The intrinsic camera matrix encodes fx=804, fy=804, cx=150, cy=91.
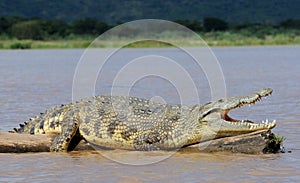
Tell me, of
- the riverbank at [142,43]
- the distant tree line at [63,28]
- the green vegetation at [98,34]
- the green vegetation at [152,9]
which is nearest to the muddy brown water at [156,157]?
the riverbank at [142,43]

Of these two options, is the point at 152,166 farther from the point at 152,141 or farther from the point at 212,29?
the point at 212,29

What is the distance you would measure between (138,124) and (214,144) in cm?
98

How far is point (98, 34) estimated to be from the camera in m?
65.5

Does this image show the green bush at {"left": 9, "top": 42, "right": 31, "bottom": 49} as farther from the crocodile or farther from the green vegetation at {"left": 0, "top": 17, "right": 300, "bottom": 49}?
the crocodile

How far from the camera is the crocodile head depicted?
30.5 feet

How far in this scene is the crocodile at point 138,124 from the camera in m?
9.69

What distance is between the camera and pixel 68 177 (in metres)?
8.56

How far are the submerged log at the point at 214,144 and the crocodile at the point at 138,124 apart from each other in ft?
0.25

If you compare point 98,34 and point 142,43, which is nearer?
point 142,43

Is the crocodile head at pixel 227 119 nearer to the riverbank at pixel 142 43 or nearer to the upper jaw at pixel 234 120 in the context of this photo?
the upper jaw at pixel 234 120

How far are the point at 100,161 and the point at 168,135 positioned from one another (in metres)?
0.95

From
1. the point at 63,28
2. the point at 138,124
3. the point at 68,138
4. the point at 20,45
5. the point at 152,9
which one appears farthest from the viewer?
the point at 152,9

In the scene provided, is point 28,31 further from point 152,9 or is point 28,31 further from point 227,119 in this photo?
point 227,119

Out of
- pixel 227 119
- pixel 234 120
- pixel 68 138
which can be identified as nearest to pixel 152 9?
pixel 68 138
